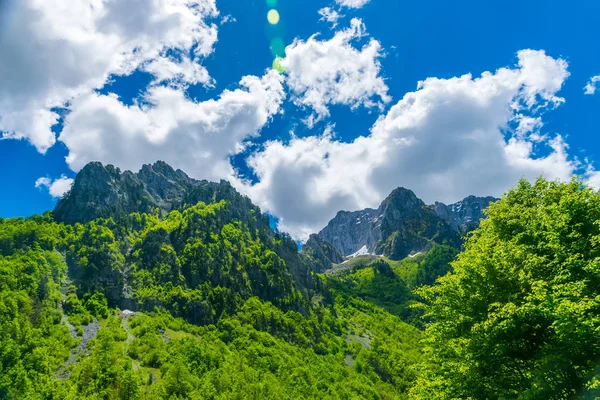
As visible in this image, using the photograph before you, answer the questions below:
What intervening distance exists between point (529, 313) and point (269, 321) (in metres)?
166

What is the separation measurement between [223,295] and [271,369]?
177 feet

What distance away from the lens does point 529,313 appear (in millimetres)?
17609

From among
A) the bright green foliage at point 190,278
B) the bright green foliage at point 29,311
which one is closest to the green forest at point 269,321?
the bright green foliage at point 29,311

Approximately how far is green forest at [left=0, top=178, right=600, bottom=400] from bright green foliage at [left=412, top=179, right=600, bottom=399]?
0.08m

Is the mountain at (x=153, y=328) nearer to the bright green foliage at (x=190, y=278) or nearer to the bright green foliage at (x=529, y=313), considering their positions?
the bright green foliage at (x=190, y=278)

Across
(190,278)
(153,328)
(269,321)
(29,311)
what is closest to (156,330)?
(153,328)

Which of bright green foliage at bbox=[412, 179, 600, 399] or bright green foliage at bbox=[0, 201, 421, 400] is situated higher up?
bright green foliage at bbox=[0, 201, 421, 400]

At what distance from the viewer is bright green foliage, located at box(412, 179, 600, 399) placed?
1602cm

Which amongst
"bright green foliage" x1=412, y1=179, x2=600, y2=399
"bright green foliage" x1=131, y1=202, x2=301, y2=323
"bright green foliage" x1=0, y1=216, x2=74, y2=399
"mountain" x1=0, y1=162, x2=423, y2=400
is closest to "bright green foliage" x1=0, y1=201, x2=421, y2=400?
"bright green foliage" x1=0, y1=216, x2=74, y2=399

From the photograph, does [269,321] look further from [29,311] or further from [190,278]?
[29,311]

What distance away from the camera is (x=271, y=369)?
129750 millimetres

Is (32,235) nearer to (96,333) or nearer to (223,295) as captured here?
(96,333)

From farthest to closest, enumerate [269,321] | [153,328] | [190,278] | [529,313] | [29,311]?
[190,278]
[269,321]
[153,328]
[29,311]
[529,313]

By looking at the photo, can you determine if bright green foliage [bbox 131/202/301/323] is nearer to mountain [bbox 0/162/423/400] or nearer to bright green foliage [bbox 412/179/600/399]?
mountain [bbox 0/162/423/400]
